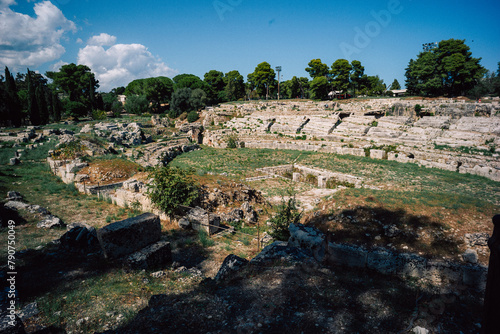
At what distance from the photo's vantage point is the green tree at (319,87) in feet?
159

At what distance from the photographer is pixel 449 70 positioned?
37156 mm

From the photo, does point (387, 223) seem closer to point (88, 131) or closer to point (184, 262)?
point (184, 262)

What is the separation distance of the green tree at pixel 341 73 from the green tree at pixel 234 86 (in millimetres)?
23941

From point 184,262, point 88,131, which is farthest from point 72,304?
point 88,131

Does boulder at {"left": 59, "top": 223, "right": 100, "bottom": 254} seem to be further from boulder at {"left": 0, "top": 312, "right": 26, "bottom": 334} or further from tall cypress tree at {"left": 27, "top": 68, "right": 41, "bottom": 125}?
tall cypress tree at {"left": 27, "top": 68, "right": 41, "bottom": 125}

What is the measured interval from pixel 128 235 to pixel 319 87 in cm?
4953

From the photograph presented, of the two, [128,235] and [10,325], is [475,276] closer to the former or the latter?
[128,235]

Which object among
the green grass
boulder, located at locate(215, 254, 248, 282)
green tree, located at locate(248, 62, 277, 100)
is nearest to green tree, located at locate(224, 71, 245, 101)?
green tree, located at locate(248, 62, 277, 100)

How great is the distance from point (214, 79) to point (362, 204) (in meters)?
65.5

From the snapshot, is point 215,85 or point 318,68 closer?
point 318,68

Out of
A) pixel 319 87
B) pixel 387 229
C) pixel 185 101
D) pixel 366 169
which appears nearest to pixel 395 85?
pixel 319 87

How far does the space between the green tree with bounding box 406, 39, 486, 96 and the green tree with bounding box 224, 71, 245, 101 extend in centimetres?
3845

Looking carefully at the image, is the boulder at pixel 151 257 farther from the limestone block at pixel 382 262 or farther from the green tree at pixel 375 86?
the green tree at pixel 375 86

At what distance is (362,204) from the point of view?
34.1 feet
